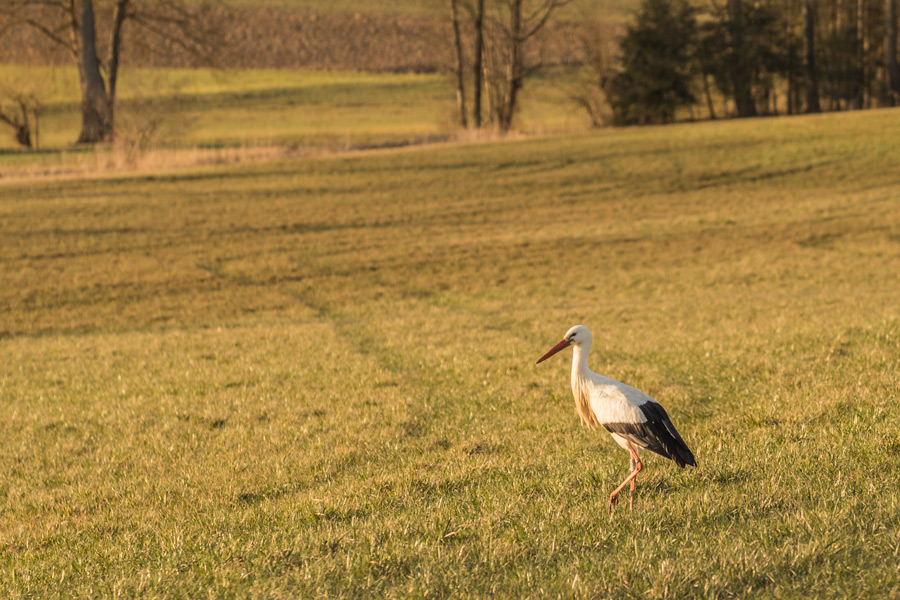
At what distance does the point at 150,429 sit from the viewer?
9258 millimetres

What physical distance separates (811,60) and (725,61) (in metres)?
7.00

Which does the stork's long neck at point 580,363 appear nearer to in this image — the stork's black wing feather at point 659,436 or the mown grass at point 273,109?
the stork's black wing feather at point 659,436

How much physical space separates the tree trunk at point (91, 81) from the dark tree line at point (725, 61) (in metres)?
31.5

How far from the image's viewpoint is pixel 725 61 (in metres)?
50.4

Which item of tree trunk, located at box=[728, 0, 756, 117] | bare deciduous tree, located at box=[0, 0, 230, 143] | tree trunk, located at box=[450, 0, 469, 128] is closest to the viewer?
bare deciduous tree, located at box=[0, 0, 230, 143]

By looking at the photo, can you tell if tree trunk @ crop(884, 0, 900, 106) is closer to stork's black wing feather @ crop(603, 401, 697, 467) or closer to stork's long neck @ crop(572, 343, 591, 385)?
stork's long neck @ crop(572, 343, 591, 385)

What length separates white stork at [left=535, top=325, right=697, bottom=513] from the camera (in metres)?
5.75

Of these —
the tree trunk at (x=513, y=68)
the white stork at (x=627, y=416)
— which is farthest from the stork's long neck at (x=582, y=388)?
the tree trunk at (x=513, y=68)

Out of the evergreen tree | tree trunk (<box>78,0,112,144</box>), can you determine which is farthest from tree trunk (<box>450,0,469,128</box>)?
tree trunk (<box>78,0,112,144</box>)

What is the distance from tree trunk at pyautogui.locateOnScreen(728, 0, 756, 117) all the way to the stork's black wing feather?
5004cm

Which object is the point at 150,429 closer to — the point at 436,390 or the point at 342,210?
the point at 436,390

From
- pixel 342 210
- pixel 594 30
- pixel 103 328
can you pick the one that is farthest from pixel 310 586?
pixel 594 30

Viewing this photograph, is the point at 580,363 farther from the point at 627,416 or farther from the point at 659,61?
the point at 659,61

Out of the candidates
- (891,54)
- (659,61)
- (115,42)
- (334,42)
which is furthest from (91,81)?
(334,42)
